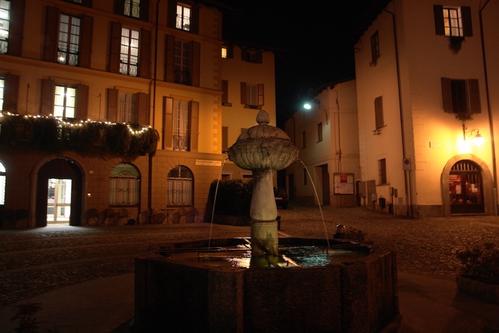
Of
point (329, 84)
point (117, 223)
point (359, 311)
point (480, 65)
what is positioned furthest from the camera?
point (329, 84)

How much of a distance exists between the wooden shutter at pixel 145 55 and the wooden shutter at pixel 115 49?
1048 mm

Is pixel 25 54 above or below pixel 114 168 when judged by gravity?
above

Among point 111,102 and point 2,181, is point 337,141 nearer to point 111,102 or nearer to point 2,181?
point 111,102

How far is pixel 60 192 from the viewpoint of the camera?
55.0 ft

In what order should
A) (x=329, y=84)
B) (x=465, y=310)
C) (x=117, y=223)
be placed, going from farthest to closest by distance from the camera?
1. (x=329, y=84)
2. (x=117, y=223)
3. (x=465, y=310)

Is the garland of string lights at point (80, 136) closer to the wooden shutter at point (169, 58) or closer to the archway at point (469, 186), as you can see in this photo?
the wooden shutter at point (169, 58)

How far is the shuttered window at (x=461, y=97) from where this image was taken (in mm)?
18297

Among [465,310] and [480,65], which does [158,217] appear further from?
[480,65]

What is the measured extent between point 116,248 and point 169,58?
451 inches

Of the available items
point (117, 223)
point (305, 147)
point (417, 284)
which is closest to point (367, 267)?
point (417, 284)

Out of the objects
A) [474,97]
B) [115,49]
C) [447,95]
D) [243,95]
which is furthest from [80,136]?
[474,97]

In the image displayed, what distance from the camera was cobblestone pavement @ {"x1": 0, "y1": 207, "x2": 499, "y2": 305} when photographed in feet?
22.8

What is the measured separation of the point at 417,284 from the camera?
5891 mm

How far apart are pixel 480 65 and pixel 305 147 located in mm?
16129
